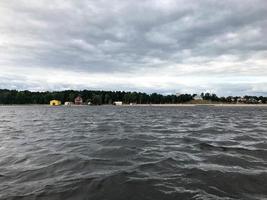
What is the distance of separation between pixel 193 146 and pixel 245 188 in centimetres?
744

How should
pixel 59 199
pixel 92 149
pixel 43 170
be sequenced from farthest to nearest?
1. pixel 92 149
2. pixel 43 170
3. pixel 59 199

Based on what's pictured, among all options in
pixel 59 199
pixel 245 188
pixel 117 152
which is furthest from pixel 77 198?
pixel 117 152

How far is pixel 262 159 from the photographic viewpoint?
1202cm

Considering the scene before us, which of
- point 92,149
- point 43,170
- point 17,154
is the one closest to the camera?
point 43,170

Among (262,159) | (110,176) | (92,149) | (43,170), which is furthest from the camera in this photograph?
(92,149)

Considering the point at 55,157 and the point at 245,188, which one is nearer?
the point at 245,188

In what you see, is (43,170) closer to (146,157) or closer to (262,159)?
(146,157)

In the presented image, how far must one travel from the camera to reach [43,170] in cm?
1038

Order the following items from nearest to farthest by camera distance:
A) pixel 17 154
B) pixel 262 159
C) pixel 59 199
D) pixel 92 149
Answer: pixel 59 199
pixel 262 159
pixel 17 154
pixel 92 149

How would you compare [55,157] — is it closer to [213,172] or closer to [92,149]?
[92,149]

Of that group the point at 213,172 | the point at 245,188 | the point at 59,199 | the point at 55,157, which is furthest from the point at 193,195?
the point at 55,157

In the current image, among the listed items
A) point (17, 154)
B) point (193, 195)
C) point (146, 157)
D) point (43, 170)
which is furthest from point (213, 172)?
point (17, 154)

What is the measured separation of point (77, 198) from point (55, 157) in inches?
221

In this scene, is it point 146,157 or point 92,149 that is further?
point 92,149
